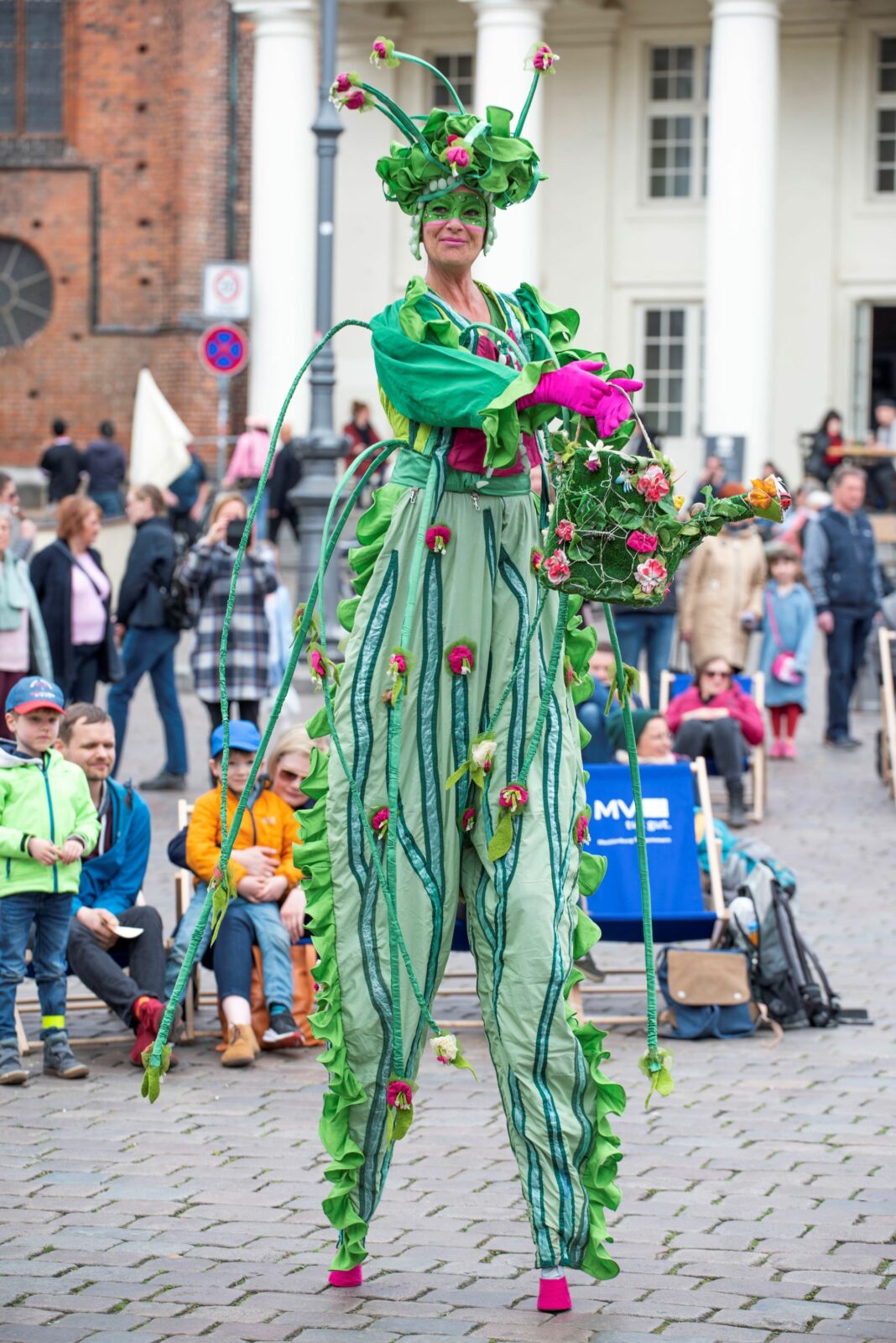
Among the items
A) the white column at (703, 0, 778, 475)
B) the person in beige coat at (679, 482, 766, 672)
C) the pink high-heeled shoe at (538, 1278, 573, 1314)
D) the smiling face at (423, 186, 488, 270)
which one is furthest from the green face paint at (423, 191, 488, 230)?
the white column at (703, 0, 778, 475)

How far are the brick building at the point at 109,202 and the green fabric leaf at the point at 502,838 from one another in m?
28.7

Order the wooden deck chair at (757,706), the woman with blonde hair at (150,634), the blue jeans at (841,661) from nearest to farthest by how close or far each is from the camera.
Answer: the wooden deck chair at (757,706), the woman with blonde hair at (150,634), the blue jeans at (841,661)

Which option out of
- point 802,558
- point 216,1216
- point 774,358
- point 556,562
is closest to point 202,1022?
point 216,1216

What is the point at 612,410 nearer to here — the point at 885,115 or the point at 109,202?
the point at 885,115

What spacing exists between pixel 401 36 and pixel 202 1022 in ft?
87.6

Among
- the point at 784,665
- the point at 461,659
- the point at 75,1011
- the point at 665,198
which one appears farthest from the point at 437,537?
the point at 665,198

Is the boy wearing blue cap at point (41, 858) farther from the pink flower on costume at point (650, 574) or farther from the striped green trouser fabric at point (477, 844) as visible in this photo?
the pink flower on costume at point (650, 574)

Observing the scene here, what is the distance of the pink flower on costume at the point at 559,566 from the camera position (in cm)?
446

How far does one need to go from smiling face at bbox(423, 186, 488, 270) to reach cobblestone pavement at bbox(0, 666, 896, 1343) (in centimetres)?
220

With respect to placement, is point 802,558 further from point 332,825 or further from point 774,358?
point 774,358

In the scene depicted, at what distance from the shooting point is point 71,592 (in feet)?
39.7

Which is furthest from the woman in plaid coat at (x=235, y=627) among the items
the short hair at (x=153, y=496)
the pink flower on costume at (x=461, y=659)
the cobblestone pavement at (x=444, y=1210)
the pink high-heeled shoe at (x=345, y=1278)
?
the pink flower on costume at (x=461, y=659)

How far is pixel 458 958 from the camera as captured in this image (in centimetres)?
925

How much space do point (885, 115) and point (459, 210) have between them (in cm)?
2753
